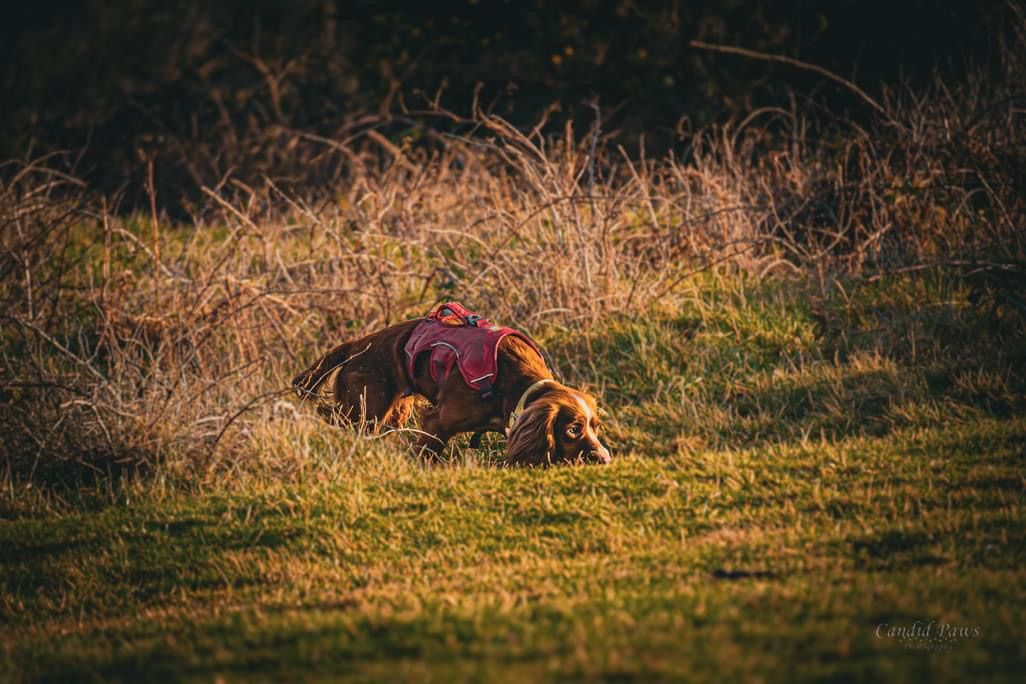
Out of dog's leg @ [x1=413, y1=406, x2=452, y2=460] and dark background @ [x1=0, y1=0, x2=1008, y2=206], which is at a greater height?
dark background @ [x1=0, y1=0, x2=1008, y2=206]

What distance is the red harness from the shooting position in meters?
4.73

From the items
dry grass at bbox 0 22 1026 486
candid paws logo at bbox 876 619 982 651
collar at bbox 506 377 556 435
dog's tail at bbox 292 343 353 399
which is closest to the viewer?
candid paws logo at bbox 876 619 982 651

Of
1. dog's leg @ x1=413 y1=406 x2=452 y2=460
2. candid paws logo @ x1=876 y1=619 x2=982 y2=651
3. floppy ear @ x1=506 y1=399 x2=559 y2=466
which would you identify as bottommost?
dog's leg @ x1=413 y1=406 x2=452 y2=460

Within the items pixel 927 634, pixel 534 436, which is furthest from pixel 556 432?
pixel 927 634

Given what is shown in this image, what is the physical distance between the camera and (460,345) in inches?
189

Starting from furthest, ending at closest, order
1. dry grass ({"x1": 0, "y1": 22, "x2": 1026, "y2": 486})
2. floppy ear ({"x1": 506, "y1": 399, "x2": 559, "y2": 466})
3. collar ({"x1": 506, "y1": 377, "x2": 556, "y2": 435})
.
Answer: dry grass ({"x1": 0, "y1": 22, "x2": 1026, "y2": 486})
collar ({"x1": 506, "y1": 377, "x2": 556, "y2": 435})
floppy ear ({"x1": 506, "y1": 399, "x2": 559, "y2": 466})

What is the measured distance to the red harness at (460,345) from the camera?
4727mm

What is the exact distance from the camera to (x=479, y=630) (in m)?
3.05

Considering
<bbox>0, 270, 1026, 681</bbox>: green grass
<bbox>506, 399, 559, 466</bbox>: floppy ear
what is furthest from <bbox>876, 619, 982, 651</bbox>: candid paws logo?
<bbox>506, 399, 559, 466</bbox>: floppy ear

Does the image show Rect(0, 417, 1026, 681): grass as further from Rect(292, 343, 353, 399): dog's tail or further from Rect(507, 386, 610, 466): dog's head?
Rect(292, 343, 353, 399): dog's tail

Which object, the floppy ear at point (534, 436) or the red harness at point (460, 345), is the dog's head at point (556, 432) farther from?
the red harness at point (460, 345)

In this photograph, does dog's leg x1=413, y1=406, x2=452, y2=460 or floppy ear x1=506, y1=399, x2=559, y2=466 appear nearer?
floppy ear x1=506, y1=399, x2=559, y2=466

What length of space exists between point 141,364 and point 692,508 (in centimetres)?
319

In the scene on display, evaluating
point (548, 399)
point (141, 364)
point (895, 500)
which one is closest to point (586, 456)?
point (548, 399)
